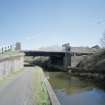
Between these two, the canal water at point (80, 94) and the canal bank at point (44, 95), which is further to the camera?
the canal water at point (80, 94)

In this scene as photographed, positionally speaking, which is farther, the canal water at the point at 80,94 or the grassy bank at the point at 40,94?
the canal water at the point at 80,94

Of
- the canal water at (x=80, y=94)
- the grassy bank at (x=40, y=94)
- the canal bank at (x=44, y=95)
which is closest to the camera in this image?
the canal bank at (x=44, y=95)

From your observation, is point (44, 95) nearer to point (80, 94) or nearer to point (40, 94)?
point (40, 94)

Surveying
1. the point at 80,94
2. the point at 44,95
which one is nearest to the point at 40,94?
the point at 44,95

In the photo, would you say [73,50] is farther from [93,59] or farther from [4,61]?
[4,61]

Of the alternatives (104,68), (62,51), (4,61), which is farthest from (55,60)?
(4,61)

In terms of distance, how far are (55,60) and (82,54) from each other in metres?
22.9

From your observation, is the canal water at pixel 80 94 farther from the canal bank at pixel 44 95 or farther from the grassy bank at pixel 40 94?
the canal bank at pixel 44 95

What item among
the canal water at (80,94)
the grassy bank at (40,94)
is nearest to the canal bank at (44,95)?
the grassy bank at (40,94)

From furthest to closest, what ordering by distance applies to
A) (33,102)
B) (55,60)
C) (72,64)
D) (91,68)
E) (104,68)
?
(55,60)
(72,64)
(91,68)
(104,68)
(33,102)

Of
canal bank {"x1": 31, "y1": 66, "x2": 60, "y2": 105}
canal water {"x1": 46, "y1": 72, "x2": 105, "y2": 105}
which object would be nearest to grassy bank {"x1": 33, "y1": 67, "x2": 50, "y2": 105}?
canal bank {"x1": 31, "y1": 66, "x2": 60, "y2": 105}

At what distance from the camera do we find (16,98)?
59.3ft

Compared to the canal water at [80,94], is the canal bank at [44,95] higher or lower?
higher

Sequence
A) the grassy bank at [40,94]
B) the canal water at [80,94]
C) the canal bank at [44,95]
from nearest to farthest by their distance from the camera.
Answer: the canal bank at [44,95] → the grassy bank at [40,94] → the canal water at [80,94]
